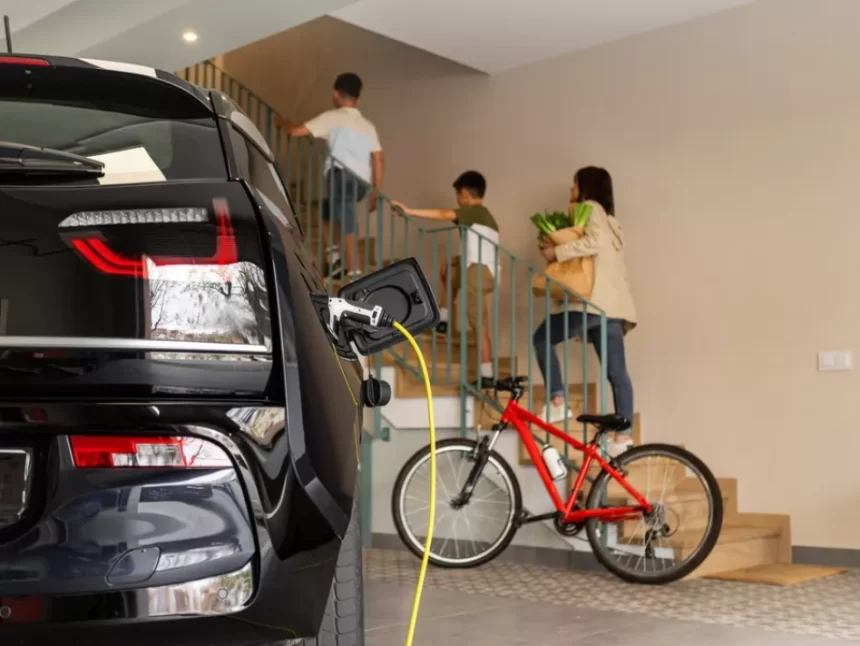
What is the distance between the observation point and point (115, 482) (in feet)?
3.79

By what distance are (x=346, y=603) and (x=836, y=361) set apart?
3831 mm

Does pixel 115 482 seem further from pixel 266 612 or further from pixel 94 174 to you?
pixel 94 174

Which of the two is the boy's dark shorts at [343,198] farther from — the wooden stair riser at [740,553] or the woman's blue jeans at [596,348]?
the wooden stair riser at [740,553]

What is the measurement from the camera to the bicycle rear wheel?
4145 millimetres

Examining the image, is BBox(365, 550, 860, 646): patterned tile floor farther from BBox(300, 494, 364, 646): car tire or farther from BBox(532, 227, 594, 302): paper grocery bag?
BBox(532, 227, 594, 302): paper grocery bag

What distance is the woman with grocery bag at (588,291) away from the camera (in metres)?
4.83

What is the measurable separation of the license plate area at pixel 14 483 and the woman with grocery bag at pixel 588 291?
3.75 metres

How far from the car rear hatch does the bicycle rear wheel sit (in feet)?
10.5

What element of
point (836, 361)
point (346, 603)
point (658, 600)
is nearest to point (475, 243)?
point (836, 361)

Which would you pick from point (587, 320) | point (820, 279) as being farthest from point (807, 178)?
point (587, 320)

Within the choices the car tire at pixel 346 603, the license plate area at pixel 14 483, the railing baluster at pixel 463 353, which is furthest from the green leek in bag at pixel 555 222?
the license plate area at pixel 14 483

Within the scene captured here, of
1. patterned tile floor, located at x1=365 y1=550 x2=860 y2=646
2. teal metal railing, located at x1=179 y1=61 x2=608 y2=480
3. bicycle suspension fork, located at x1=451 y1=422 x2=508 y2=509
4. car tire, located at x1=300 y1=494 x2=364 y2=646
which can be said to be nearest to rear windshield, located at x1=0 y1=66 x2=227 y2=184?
car tire, located at x1=300 y1=494 x2=364 y2=646

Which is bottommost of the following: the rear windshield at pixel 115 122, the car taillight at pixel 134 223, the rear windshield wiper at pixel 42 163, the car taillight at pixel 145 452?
the car taillight at pixel 145 452

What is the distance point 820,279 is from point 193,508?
4.42 metres
